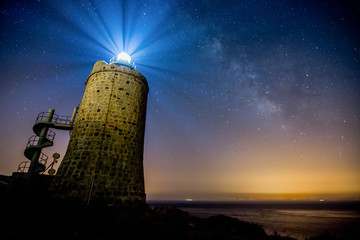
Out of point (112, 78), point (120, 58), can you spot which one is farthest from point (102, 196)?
point (120, 58)

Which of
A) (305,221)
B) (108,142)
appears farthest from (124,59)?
(305,221)

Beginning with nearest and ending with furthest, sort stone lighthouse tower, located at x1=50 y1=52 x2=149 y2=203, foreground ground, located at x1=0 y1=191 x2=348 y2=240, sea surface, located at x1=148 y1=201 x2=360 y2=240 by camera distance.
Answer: foreground ground, located at x1=0 y1=191 x2=348 y2=240 → stone lighthouse tower, located at x1=50 y1=52 x2=149 y2=203 → sea surface, located at x1=148 y1=201 x2=360 y2=240

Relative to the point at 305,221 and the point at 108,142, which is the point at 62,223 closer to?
the point at 108,142

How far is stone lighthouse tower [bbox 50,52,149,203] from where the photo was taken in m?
8.99

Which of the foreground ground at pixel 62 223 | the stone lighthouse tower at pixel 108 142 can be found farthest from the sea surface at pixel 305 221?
the foreground ground at pixel 62 223

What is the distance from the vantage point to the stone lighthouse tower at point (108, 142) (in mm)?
8992

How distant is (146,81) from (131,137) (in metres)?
4.74

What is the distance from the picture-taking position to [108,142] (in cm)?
1009

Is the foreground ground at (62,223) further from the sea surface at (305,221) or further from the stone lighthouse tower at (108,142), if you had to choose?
the sea surface at (305,221)

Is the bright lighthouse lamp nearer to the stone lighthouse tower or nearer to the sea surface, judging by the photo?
the stone lighthouse tower

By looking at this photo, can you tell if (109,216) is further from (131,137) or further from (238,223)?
(238,223)

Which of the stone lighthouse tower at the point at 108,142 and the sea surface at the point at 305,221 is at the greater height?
the stone lighthouse tower at the point at 108,142

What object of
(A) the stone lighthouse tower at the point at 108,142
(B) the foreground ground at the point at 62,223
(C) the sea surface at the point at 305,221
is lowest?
(C) the sea surface at the point at 305,221

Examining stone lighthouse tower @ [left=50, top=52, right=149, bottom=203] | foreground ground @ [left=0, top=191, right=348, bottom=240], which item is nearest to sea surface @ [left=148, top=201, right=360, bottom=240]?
stone lighthouse tower @ [left=50, top=52, right=149, bottom=203]
